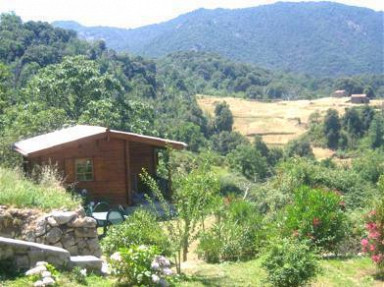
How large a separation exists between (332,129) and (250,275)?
71539 mm

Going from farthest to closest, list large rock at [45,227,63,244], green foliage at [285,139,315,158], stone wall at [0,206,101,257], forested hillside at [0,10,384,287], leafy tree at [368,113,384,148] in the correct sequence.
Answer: green foliage at [285,139,315,158] → leafy tree at [368,113,384,148] → large rock at [45,227,63,244] → stone wall at [0,206,101,257] → forested hillside at [0,10,384,287]

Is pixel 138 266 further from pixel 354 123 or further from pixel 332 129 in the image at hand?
pixel 332 129

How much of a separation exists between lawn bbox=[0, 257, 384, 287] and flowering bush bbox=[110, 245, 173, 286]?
0.31m

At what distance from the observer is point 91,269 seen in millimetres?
8062

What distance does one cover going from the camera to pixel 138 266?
23.9ft

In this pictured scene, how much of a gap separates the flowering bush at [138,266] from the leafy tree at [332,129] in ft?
235

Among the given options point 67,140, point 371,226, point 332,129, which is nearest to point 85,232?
point 371,226

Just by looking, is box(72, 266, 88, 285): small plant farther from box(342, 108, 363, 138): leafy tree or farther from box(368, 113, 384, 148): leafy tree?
box(342, 108, 363, 138): leafy tree

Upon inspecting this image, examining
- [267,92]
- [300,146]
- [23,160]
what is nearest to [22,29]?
[300,146]

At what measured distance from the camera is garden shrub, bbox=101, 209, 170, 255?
8.84 metres

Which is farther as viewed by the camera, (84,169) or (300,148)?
(300,148)

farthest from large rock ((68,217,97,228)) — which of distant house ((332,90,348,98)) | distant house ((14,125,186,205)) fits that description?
distant house ((332,90,348,98))

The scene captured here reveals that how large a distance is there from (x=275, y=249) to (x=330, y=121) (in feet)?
240

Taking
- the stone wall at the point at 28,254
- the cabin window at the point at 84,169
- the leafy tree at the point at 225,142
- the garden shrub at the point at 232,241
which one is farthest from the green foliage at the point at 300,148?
the stone wall at the point at 28,254
